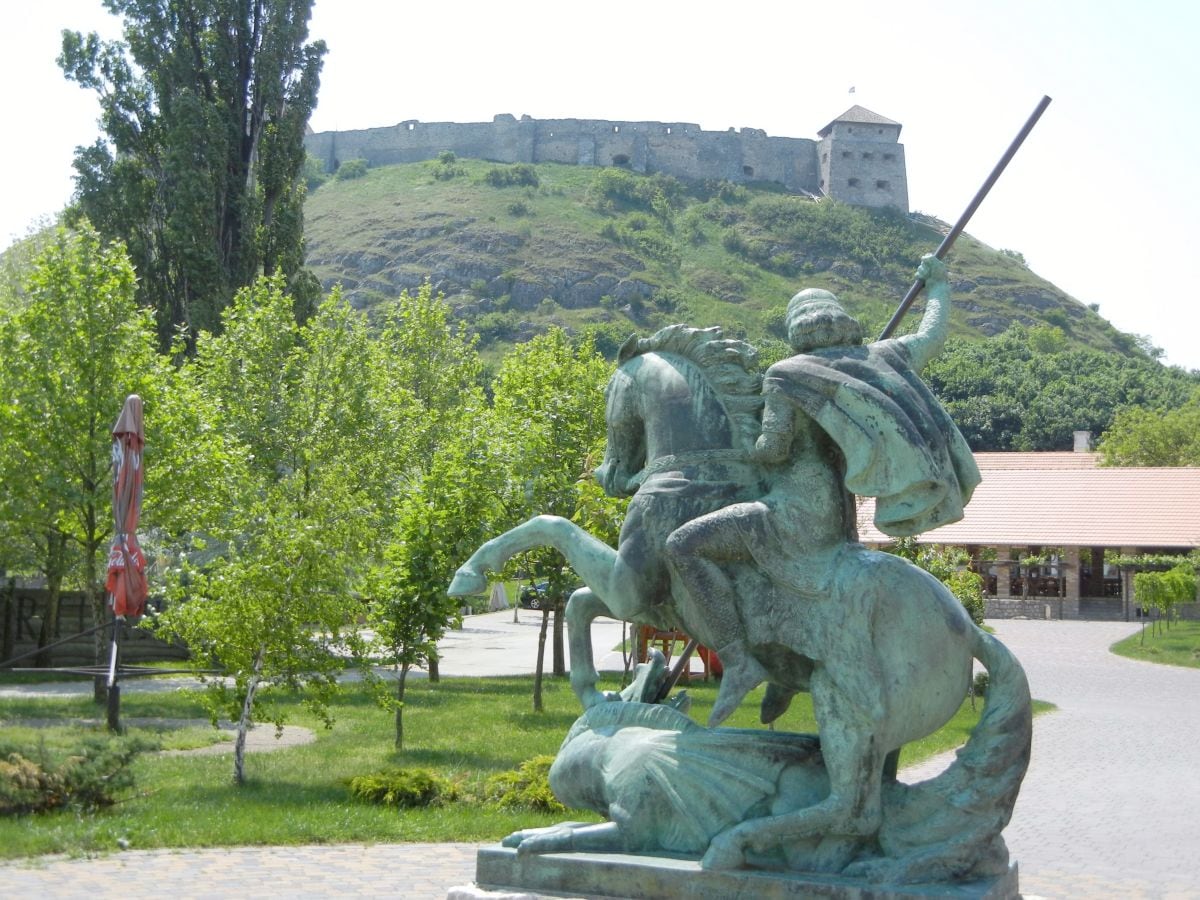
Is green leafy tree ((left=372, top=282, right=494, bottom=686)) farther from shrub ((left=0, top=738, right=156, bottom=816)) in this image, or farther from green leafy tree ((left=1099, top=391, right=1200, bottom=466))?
green leafy tree ((left=1099, top=391, right=1200, bottom=466))

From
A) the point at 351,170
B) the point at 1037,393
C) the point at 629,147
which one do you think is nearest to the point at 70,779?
the point at 1037,393

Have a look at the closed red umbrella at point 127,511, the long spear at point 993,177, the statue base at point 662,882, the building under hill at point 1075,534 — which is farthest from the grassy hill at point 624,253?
the statue base at point 662,882

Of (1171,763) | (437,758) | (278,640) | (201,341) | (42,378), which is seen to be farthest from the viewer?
(201,341)

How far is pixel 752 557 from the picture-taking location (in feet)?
20.9

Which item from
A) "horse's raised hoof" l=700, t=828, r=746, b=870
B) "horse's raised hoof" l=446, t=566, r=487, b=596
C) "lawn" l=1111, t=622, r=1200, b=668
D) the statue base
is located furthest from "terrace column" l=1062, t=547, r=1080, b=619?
"horse's raised hoof" l=700, t=828, r=746, b=870

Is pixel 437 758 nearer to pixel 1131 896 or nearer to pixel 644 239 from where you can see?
pixel 1131 896

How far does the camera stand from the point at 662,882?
597cm

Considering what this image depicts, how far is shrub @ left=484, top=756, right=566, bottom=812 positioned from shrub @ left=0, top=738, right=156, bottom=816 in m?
3.22

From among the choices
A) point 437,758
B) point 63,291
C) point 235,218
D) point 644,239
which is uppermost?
point 644,239

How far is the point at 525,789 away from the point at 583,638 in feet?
17.8

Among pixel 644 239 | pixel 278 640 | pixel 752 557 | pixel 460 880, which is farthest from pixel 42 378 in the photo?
pixel 644 239

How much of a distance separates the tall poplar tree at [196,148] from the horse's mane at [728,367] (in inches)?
993

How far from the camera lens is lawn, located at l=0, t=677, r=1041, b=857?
34.9 feet

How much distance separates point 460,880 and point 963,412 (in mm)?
75105
